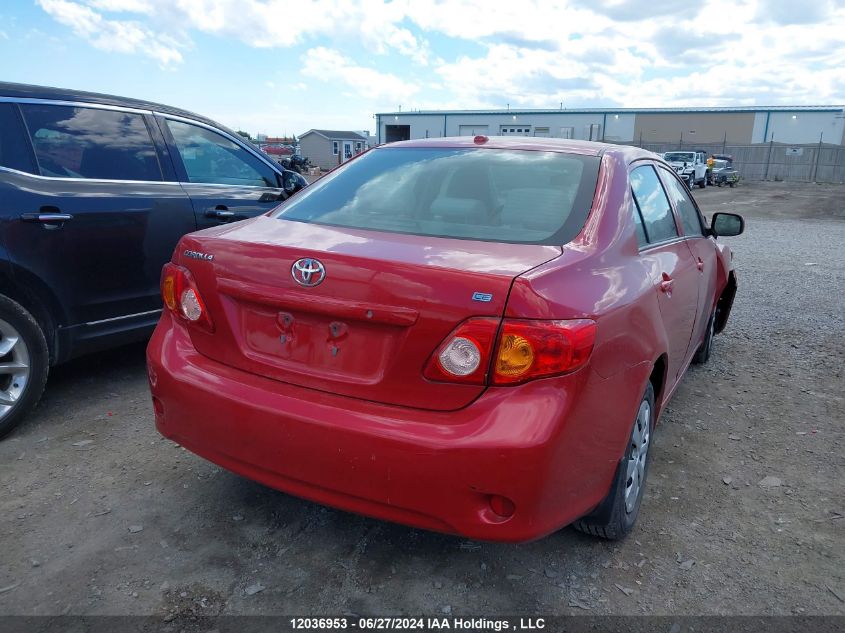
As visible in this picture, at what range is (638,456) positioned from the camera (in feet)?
9.02

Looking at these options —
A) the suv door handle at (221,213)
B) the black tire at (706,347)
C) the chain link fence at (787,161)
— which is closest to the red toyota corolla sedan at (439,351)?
the suv door handle at (221,213)

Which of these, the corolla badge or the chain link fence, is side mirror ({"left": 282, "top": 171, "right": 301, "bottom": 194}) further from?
the chain link fence

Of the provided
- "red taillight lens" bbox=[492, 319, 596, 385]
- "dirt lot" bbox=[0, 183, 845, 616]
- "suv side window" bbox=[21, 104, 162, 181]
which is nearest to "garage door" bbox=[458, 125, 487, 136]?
"suv side window" bbox=[21, 104, 162, 181]

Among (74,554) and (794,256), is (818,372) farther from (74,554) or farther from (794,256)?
(794,256)

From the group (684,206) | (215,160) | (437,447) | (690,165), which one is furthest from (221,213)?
(690,165)

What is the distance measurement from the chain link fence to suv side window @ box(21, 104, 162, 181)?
135 feet

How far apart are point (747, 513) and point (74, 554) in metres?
2.84

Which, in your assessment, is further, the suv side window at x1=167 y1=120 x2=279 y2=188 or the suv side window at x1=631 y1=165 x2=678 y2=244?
the suv side window at x1=167 y1=120 x2=279 y2=188

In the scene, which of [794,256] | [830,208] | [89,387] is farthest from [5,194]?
[830,208]

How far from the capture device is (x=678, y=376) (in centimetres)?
356

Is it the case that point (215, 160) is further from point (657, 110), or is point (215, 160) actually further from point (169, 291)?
point (657, 110)

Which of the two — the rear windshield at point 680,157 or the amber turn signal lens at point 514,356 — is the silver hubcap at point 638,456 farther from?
the rear windshield at point 680,157

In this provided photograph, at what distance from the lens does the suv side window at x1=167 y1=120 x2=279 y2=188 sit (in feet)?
15.0

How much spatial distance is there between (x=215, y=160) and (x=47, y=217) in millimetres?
1484
